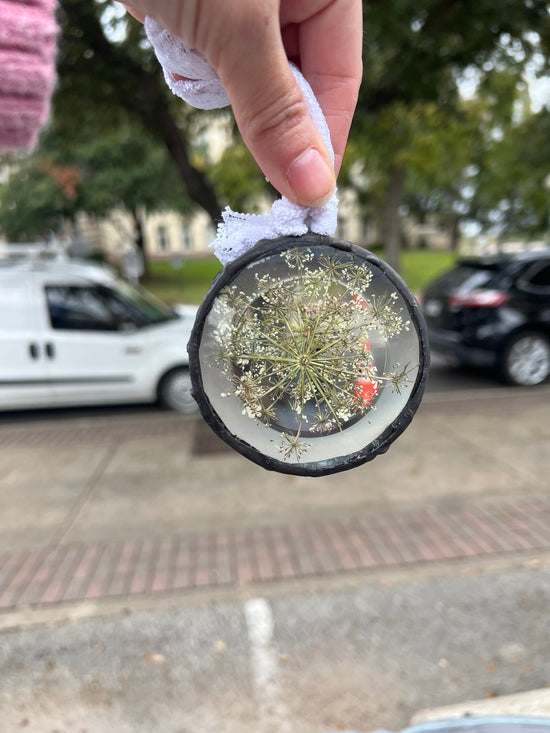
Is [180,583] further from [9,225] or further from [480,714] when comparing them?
[9,225]

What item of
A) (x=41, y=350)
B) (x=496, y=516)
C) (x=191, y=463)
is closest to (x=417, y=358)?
(x=496, y=516)

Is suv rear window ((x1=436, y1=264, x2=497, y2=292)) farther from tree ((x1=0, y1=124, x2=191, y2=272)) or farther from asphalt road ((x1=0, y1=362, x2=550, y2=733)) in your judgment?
tree ((x1=0, y1=124, x2=191, y2=272))

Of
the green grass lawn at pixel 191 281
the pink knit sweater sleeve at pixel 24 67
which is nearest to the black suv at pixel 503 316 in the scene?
the pink knit sweater sleeve at pixel 24 67

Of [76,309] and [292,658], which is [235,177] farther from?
[292,658]

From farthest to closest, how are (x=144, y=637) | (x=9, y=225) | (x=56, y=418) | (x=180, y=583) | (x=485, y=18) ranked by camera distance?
(x=9, y=225), (x=56, y=418), (x=485, y=18), (x=180, y=583), (x=144, y=637)

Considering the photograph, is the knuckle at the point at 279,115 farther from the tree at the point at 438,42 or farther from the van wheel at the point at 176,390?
the van wheel at the point at 176,390
